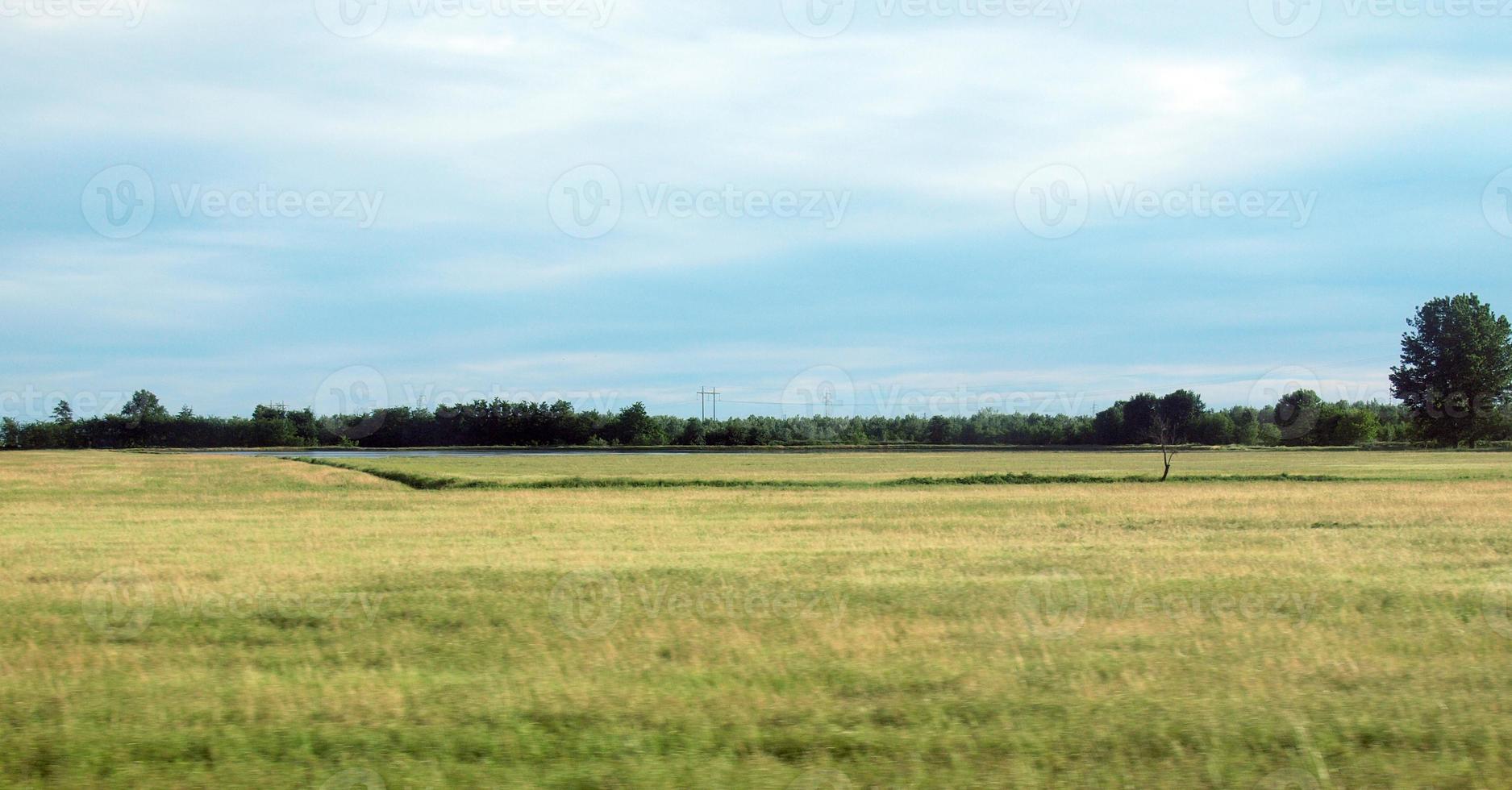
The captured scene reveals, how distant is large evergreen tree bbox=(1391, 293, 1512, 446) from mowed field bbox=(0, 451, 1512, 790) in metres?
111

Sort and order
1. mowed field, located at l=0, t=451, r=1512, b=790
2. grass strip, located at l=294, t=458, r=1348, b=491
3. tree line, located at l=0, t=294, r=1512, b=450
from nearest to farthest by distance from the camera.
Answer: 1. mowed field, located at l=0, t=451, r=1512, b=790
2. grass strip, located at l=294, t=458, r=1348, b=491
3. tree line, located at l=0, t=294, r=1512, b=450

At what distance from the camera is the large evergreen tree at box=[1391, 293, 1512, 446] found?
119188mm

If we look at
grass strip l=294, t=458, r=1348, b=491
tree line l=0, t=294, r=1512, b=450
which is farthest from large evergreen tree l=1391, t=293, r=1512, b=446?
grass strip l=294, t=458, r=1348, b=491

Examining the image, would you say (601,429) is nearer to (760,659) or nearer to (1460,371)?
(1460,371)

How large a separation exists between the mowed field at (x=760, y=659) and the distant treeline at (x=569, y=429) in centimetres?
12657

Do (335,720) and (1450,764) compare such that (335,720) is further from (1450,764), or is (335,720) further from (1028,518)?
(1028,518)

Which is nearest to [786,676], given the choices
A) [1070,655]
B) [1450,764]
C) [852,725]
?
[852,725]

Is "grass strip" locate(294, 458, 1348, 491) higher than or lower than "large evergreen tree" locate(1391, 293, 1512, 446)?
lower

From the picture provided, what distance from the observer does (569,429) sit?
151m

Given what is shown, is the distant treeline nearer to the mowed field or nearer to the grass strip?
the grass strip

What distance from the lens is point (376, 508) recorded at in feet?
119

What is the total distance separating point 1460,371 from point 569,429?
105 metres

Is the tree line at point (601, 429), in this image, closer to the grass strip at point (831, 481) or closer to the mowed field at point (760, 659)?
the grass strip at point (831, 481)

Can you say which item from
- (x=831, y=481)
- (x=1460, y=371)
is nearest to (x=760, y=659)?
(x=831, y=481)
